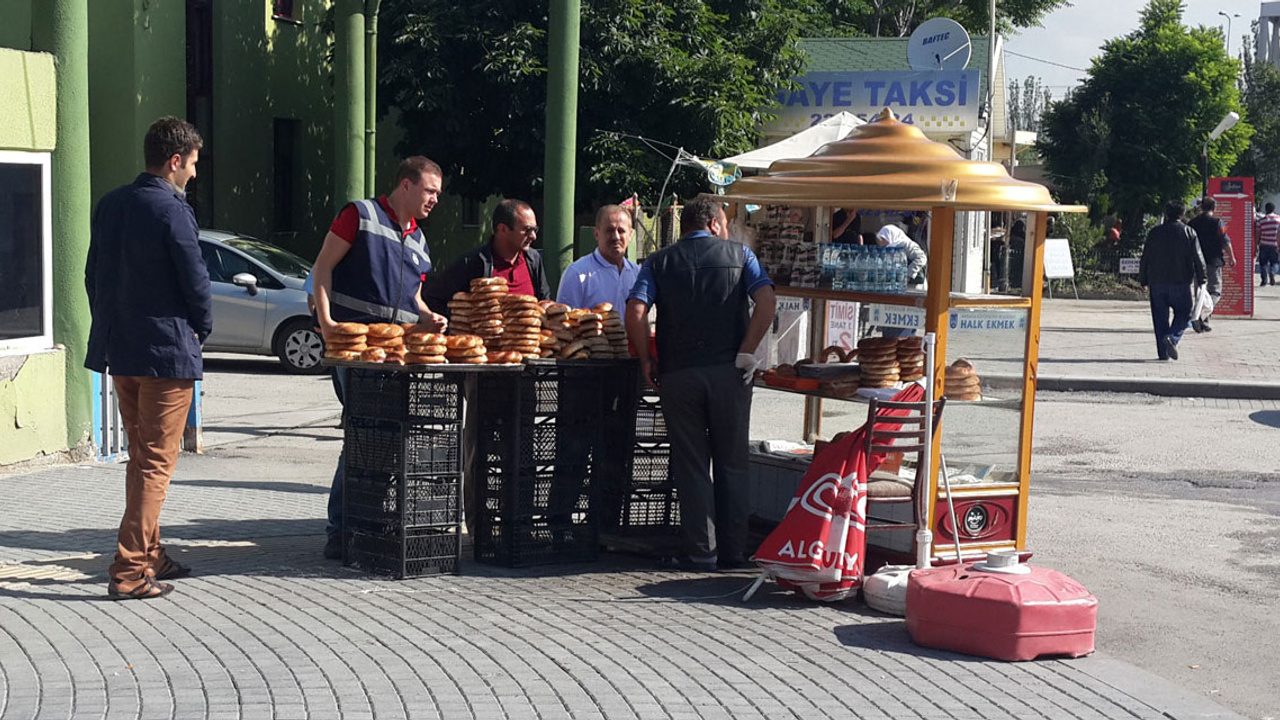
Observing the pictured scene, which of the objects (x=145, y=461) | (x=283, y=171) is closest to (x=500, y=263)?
(x=145, y=461)

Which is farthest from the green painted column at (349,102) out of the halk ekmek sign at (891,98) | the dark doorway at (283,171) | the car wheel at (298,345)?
the dark doorway at (283,171)

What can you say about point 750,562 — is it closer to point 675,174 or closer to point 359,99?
point 359,99

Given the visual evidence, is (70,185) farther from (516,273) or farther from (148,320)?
(148,320)

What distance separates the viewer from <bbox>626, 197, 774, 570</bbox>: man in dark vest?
7453 millimetres

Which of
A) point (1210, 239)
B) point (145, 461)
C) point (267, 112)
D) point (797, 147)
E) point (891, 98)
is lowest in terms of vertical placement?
point (145, 461)

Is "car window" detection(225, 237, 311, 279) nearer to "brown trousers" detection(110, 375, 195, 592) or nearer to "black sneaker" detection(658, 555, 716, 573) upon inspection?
"black sneaker" detection(658, 555, 716, 573)

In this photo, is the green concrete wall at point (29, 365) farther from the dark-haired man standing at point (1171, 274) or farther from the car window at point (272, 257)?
the dark-haired man standing at point (1171, 274)

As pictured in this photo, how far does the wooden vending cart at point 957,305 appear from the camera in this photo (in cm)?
734

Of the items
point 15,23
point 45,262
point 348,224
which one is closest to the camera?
point 348,224

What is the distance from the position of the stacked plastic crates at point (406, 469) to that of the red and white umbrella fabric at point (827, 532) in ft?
5.06

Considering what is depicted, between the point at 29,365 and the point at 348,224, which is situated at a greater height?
the point at 348,224

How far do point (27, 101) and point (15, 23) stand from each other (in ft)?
38.5

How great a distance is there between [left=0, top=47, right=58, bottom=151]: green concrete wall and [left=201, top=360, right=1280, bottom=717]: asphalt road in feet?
8.69

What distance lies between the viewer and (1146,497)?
10305 millimetres
